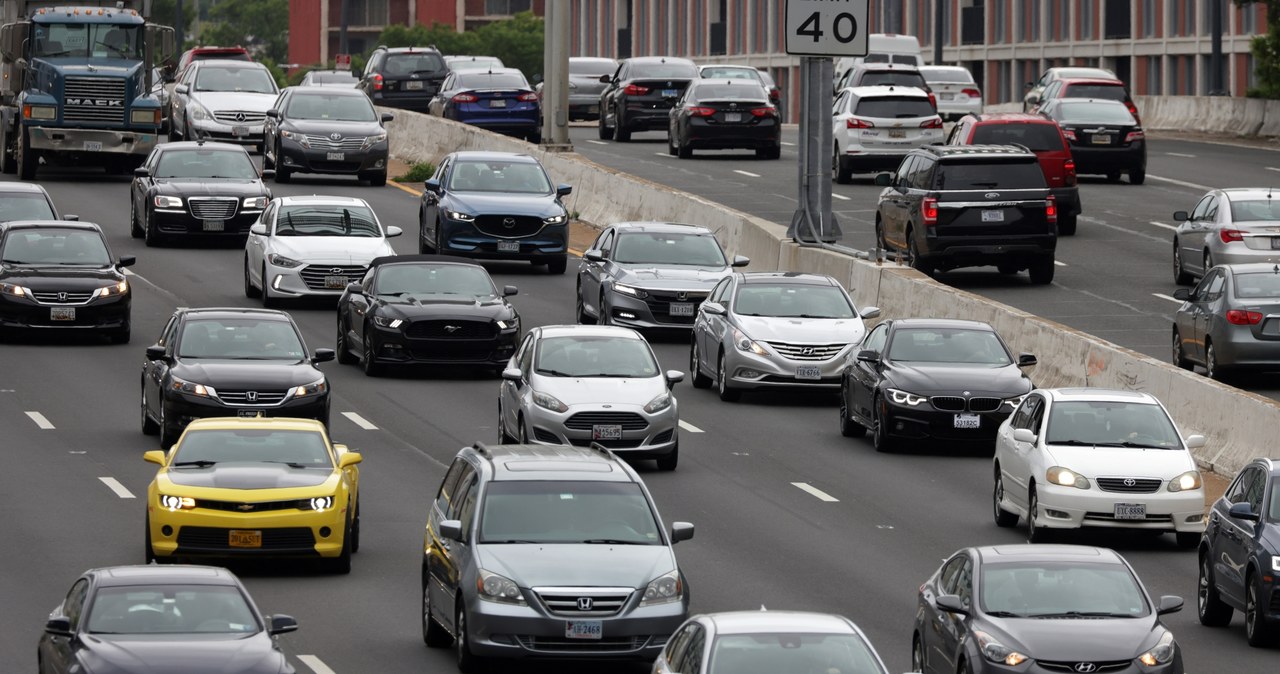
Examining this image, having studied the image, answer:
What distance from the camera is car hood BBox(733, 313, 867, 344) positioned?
29.7 meters

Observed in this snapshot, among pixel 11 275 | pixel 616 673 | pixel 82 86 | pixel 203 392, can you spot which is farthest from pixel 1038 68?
pixel 616 673

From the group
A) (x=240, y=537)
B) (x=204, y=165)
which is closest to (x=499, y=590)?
(x=240, y=537)

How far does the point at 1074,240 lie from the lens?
41875 millimetres

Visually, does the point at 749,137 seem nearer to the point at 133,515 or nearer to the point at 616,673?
the point at 133,515

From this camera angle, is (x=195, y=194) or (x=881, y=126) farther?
(x=881, y=126)

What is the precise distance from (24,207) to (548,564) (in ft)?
78.4

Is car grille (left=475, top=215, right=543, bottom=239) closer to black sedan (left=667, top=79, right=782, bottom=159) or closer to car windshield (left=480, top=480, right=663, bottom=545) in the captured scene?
black sedan (left=667, top=79, right=782, bottom=159)

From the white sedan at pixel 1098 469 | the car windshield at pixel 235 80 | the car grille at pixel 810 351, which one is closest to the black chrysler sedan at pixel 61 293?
the car grille at pixel 810 351

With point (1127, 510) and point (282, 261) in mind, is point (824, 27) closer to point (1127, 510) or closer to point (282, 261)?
point (282, 261)

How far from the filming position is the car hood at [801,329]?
29.7 metres

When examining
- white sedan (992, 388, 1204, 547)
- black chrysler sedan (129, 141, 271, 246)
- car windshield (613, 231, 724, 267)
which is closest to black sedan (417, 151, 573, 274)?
black chrysler sedan (129, 141, 271, 246)

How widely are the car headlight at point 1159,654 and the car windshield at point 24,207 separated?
86.1 feet

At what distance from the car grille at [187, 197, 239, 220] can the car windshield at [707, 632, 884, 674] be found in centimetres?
2960

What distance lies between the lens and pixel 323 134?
48.6 meters
